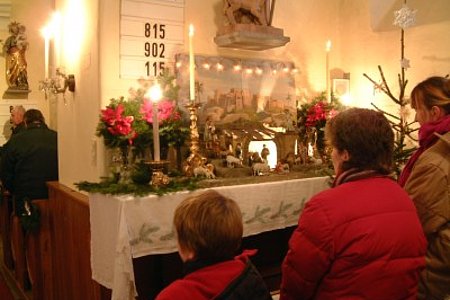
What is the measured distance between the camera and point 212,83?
2947mm

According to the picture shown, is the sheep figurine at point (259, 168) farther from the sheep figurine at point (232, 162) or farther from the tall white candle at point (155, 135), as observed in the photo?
the tall white candle at point (155, 135)

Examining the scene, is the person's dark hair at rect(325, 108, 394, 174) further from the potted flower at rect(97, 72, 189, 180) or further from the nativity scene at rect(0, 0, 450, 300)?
the potted flower at rect(97, 72, 189, 180)

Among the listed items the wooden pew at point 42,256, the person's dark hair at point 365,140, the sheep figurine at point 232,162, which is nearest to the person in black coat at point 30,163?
the wooden pew at point 42,256

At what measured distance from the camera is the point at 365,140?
4.62 ft

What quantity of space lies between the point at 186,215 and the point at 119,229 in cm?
89

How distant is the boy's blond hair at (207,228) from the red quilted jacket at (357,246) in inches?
8.8

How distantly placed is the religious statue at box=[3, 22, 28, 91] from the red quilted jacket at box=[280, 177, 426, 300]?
5372mm

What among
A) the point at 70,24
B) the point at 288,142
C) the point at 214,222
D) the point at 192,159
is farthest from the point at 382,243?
the point at 70,24

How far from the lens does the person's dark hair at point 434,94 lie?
1.79 m

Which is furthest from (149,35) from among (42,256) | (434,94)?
(42,256)

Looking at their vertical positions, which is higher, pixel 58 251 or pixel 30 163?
pixel 30 163

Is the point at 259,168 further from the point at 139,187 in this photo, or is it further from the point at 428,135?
the point at 428,135

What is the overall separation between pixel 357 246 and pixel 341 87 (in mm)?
2479

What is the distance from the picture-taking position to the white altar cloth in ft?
6.63
